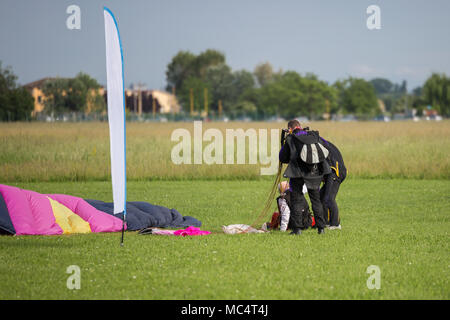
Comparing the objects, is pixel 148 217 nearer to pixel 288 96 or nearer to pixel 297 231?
pixel 297 231

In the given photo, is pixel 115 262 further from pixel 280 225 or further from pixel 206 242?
pixel 280 225

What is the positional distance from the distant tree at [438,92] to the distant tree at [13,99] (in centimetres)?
8214

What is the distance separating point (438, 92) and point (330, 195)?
112951 mm

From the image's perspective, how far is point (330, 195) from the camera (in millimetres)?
10414

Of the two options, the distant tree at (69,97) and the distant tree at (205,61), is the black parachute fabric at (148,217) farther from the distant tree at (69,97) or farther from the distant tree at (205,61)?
the distant tree at (205,61)

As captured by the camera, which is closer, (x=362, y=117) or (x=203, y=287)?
(x=203, y=287)

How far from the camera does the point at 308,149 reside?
9.46m

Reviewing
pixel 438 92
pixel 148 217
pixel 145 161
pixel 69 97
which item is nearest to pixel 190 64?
pixel 438 92

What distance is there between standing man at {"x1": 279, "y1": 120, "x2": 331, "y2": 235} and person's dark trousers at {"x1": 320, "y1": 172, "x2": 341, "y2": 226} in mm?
548

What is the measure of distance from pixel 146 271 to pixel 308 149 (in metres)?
3.36

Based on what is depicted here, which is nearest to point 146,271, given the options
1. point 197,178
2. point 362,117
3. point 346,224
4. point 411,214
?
point 346,224

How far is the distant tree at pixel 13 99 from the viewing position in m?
53.7

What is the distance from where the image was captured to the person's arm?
10.4 metres

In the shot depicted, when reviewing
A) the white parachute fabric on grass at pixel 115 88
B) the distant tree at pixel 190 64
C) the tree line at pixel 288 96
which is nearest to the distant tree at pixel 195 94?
the tree line at pixel 288 96
